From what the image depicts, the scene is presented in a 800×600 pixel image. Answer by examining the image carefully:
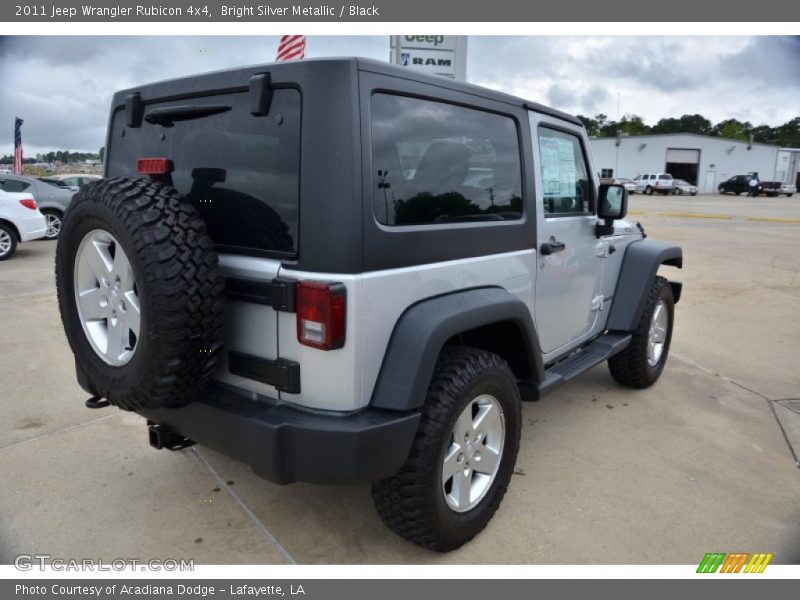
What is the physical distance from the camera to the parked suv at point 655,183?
44000mm

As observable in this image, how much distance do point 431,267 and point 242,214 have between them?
779 millimetres

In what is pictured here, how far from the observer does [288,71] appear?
212 centimetres

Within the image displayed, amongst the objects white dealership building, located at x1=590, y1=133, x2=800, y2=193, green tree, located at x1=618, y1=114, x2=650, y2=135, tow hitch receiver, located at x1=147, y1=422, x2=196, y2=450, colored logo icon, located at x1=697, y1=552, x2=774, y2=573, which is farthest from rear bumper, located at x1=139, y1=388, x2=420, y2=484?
green tree, located at x1=618, y1=114, x2=650, y2=135

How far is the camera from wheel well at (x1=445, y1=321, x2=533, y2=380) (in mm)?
2834

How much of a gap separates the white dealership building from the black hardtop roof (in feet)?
176

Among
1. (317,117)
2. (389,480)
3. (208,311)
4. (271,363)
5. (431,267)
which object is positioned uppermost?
(317,117)

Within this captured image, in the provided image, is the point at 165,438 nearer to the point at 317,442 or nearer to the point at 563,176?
the point at 317,442

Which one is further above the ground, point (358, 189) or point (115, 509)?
point (358, 189)

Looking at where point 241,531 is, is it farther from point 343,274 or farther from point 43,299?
point 43,299

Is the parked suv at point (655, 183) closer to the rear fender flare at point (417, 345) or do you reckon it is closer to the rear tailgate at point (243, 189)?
the rear fender flare at point (417, 345)

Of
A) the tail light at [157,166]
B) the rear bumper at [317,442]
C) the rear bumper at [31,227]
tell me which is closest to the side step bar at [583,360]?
the rear bumper at [317,442]

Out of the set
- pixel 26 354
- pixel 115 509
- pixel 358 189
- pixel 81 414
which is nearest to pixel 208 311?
pixel 358 189

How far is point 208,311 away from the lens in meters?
2.12

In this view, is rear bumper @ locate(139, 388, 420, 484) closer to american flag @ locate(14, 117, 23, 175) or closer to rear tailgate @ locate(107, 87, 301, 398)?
rear tailgate @ locate(107, 87, 301, 398)
